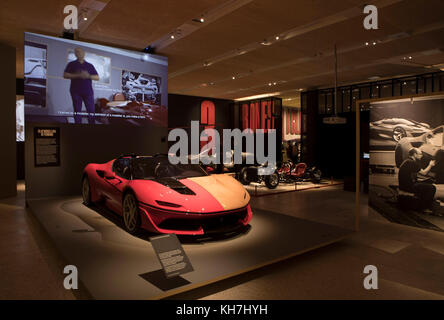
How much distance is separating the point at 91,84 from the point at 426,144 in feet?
21.6

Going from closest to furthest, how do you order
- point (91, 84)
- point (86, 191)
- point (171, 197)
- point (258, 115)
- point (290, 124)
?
point (171, 197) < point (86, 191) < point (91, 84) < point (258, 115) < point (290, 124)

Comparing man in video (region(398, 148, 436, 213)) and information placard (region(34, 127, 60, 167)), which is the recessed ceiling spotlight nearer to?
man in video (region(398, 148, 436, 213))

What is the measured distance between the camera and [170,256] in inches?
105

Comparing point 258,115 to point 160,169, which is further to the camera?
point 258,115

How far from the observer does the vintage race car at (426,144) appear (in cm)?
Answer: 453

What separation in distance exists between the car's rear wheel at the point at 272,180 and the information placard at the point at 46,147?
5.47 metres

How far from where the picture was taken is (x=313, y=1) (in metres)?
4.92

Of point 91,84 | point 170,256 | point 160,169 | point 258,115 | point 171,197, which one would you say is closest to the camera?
point 170,256

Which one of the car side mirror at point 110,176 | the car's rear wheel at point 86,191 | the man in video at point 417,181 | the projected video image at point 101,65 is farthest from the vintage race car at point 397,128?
the projected video image at point 101,65

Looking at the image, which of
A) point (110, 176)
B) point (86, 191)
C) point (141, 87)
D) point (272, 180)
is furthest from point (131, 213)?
point (272, 180)

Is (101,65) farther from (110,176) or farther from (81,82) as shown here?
(110,176)

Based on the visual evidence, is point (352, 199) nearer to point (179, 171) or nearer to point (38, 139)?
point (179, 171)

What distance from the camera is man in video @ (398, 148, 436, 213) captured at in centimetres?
462

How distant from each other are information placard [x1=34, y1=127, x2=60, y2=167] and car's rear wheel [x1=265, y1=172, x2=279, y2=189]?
5468 mm
